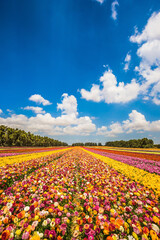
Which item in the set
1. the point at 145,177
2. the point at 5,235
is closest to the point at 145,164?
the point at 145,177

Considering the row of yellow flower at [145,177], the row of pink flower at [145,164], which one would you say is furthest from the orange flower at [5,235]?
the row of pink flower at [145,164]

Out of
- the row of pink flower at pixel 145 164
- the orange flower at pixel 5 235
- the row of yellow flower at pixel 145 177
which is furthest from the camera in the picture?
the row of pink flower at pixel 145 164

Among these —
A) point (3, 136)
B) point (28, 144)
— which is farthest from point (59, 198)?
point (28, 144)

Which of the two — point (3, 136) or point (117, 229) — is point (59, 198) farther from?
point (3, 136)

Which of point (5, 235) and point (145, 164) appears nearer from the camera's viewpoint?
point (5, 235)

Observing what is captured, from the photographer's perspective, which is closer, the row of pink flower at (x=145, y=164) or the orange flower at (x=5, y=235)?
the orange flower at (x=5, y=235)

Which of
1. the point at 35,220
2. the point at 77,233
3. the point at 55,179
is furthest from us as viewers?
the point at 55,179

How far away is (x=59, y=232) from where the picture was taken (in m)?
2.04

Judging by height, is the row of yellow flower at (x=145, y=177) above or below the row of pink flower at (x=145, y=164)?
above

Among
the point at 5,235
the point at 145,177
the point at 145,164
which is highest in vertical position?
the point at 5,235

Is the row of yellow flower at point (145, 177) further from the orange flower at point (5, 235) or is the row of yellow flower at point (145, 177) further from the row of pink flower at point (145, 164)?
the orange flower at point (5, 235)

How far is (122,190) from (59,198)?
2.36 metres

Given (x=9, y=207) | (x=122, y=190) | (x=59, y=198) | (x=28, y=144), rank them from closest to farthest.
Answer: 1. (x=9, y=207)
2. (x=59, y=198)
3. (x=122, y=190)
4. (x=28, y=144)

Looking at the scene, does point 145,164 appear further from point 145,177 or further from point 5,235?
point 5,235
